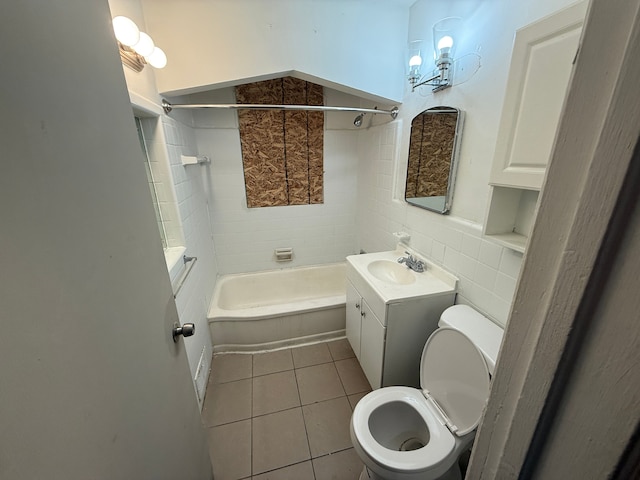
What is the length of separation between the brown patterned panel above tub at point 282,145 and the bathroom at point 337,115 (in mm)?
122

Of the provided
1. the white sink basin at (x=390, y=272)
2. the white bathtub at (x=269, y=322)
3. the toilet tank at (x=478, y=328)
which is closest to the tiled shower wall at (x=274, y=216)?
the white bathtub at (x=269, y=322)

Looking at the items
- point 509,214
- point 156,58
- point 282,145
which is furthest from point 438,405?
point 282,145

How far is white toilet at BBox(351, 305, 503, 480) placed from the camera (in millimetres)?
1011

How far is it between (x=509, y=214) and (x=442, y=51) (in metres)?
0.92

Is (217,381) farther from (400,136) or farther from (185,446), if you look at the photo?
(400,136)

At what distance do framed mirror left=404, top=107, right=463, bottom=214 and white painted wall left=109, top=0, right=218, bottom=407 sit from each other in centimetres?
156

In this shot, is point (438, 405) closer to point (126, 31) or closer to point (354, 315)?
point (354, 315)

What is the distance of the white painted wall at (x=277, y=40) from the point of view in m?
1.44

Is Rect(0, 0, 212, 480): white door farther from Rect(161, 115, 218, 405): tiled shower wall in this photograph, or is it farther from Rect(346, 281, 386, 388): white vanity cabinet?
Rect(346, 281, 386, 388): white vanity cabinet

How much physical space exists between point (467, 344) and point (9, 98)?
144 centimetres

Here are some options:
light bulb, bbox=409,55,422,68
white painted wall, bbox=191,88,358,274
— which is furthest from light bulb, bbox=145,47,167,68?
light bulb, bbox=409,55,422,68

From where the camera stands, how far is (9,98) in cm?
36

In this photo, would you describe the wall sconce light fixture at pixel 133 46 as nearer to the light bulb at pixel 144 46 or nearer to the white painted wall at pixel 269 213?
the light bulb at pixel 144 46

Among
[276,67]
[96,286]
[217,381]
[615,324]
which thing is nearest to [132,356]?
[96,286]
